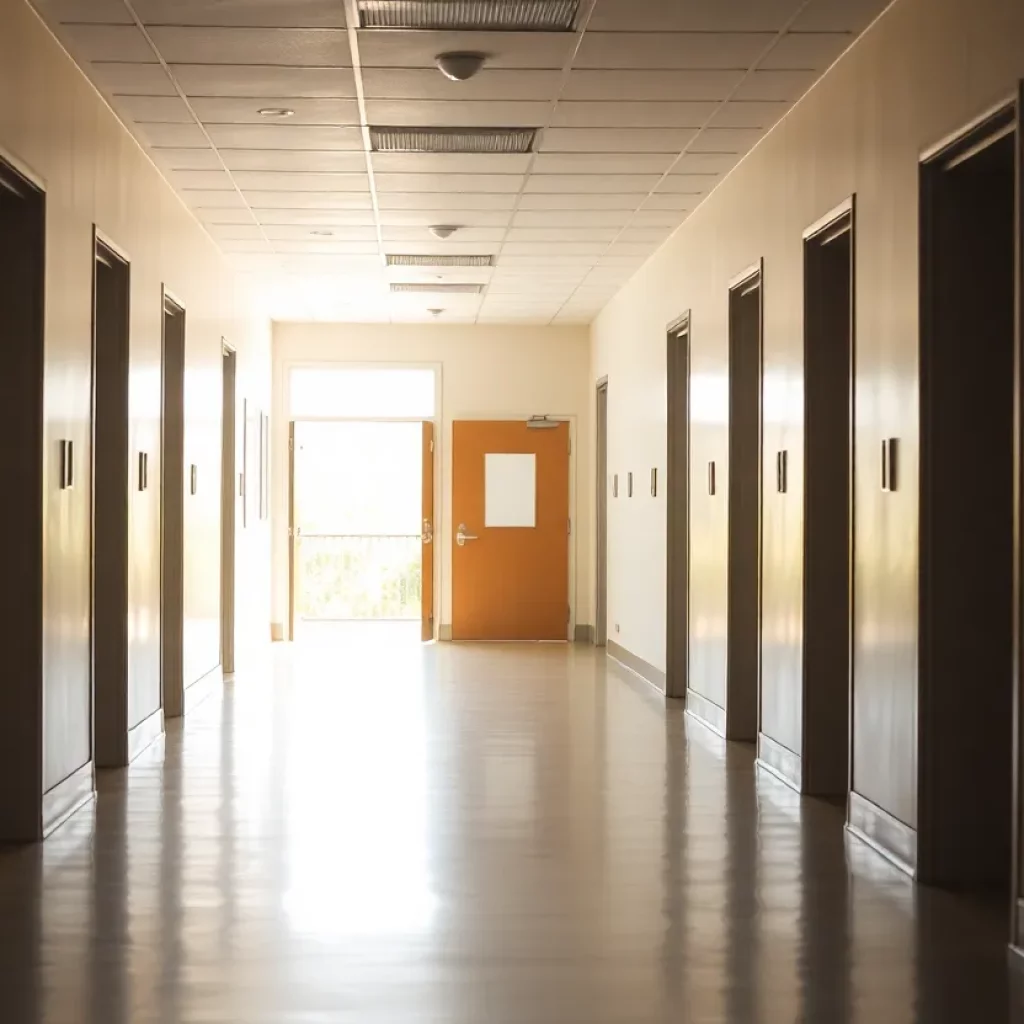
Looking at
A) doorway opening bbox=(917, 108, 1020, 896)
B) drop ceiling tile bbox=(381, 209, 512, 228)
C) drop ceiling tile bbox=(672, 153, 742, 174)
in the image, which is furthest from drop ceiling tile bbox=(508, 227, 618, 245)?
doorway opening bbox=(917, 108, 1020, 896)

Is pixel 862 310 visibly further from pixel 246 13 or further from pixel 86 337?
→ pixel 86 337

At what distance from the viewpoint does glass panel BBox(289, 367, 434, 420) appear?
1348 cm

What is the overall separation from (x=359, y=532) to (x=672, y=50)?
36.2 feet

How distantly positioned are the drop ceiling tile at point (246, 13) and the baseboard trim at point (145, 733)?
3.35m

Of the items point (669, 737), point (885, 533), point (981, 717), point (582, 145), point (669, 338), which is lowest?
point (669, 737)

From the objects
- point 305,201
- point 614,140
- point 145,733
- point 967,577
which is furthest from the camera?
point 305,201

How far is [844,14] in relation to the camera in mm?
5062

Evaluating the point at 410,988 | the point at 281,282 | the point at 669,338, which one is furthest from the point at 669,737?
the point at 281,282

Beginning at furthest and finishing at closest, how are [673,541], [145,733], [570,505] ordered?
[570,505] → [673,541] → [145,733]

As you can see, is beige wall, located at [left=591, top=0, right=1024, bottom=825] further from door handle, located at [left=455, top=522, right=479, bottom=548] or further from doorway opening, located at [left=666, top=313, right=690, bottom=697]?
door handle, located at [left=455, top=522, right=479, bottom=548]

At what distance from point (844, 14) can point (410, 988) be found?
3.62 metres

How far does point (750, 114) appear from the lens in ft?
20.9

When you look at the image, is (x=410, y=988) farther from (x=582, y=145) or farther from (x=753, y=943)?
(x=582, y=145)

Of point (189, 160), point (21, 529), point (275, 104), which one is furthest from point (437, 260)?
point (21, 529)
